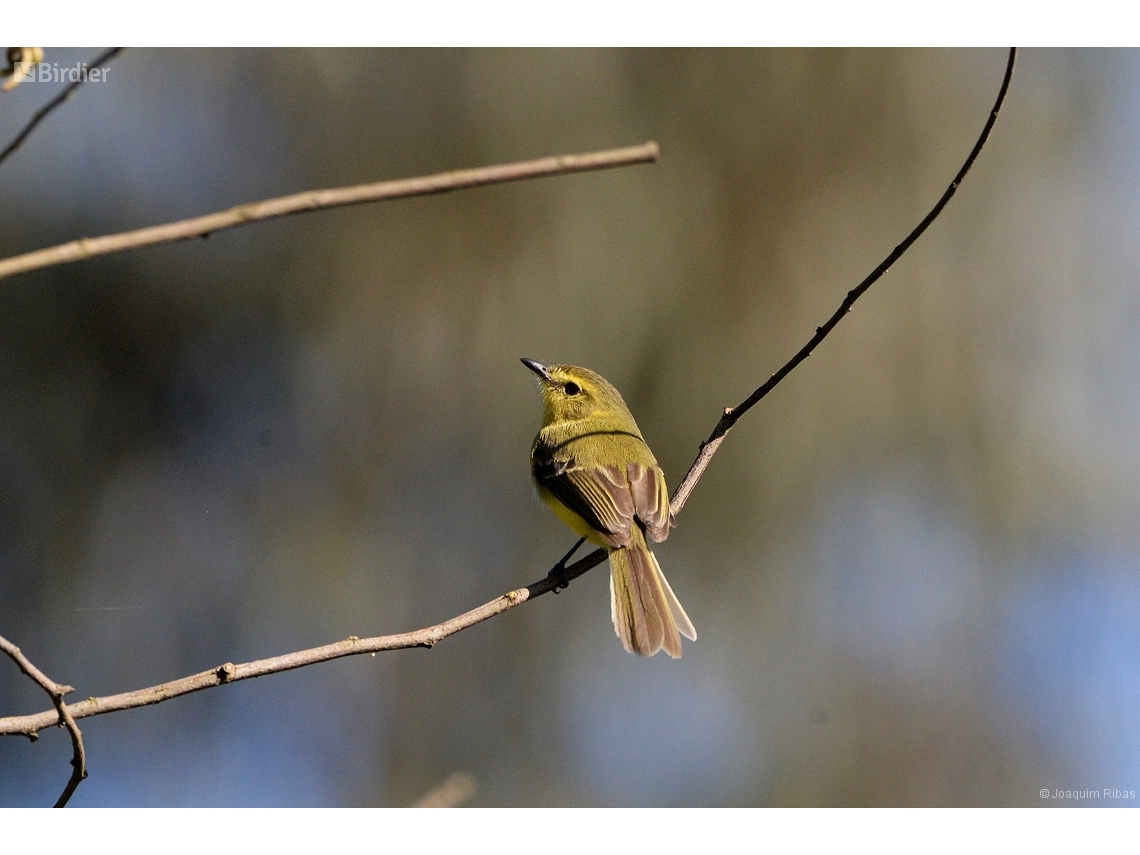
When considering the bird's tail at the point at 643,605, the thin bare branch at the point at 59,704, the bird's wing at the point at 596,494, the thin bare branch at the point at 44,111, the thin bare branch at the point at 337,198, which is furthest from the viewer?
the bird's wing at the point at 596,494

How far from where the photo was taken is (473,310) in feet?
23.9

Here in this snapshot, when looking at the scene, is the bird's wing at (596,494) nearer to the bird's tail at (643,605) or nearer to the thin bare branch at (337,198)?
the bird's tail at (643,605)

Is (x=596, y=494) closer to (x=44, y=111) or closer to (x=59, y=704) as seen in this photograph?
(x=59, y=704)

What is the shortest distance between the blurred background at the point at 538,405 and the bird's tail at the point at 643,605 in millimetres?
2247

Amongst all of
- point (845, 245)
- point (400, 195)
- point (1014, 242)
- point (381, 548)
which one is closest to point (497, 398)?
point (381, 548)

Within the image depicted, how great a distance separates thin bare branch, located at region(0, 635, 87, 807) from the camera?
1531mm

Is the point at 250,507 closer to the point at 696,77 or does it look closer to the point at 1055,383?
the point at 696,77

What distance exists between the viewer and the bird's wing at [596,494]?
11.6ft

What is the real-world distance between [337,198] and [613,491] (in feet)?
9.62
